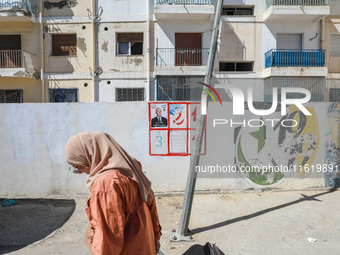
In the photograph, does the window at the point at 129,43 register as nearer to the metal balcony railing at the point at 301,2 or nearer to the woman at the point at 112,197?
the metal balcony railing at the point at 301,2

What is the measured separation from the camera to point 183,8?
13977mm

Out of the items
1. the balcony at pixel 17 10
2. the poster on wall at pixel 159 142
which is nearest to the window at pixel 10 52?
the balcony at pixel 17 10

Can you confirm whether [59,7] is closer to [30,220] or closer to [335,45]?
[30,220]

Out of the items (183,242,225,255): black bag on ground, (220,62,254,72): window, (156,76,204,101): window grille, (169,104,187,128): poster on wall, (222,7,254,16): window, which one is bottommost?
(183,242,225,255): black bag on ground

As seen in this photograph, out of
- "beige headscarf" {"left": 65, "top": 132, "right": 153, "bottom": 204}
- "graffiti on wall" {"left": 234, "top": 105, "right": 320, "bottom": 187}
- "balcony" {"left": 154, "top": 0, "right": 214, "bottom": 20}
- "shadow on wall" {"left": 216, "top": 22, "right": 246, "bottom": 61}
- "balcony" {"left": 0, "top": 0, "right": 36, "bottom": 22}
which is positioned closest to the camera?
"beige headscarf" {"left": 65, "top": 132, "right": 153, "bottom": 204}

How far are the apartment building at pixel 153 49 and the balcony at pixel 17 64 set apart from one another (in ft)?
Result: 0.17

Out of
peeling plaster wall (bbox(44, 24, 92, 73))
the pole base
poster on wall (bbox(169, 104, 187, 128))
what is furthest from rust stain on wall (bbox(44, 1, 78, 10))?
the pole base

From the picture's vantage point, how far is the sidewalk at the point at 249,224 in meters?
3.67

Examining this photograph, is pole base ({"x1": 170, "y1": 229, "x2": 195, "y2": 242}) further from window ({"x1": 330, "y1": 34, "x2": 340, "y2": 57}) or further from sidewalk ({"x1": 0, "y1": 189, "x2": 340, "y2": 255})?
window ({"x1": 330, "y1": 34, "x2": 340, "y2": 57})

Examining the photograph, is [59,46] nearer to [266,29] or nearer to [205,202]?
[266,29]

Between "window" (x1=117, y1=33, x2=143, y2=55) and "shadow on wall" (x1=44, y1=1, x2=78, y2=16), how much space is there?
2826 mm

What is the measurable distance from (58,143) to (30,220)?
1.51 metres

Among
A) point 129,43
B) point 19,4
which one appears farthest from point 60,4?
point 129,43

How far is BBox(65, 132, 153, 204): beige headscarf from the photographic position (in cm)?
172
